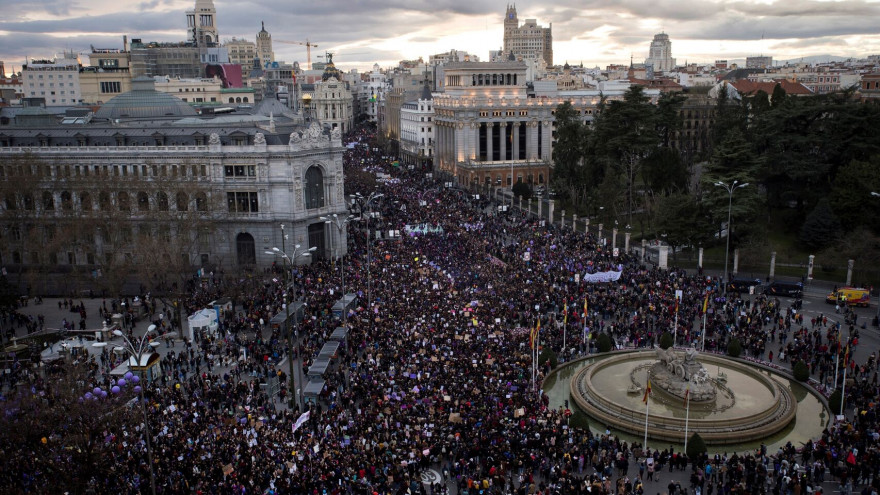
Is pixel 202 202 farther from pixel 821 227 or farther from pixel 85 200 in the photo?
pixel 821 227

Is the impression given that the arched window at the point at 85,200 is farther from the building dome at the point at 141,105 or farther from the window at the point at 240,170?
the building dome at the point at 141,105

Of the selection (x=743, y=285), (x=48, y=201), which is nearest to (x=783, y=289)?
(x=743, y=285)

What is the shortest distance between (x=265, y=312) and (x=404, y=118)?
301 ft

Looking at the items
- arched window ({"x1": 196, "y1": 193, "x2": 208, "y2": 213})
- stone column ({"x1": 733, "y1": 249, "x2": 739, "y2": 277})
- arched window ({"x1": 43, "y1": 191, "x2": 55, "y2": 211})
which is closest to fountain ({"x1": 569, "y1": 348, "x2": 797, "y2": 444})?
stone column ({"x1": 733, "y1": 249, "x2": 739, "y2": 277})

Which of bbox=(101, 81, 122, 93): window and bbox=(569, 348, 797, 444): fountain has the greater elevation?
bbox=(101, 81, 122, 93): window

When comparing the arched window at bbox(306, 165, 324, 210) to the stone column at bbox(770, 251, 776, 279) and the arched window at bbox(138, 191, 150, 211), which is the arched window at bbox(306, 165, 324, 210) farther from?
the stone column at bbox(770, 251, 776, 279)

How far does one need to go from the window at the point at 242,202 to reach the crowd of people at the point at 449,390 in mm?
5974

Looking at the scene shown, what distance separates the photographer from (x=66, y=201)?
53.2m

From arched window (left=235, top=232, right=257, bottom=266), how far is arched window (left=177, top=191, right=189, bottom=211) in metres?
5.14

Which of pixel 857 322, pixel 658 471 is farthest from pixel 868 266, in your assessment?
pixel 658 471

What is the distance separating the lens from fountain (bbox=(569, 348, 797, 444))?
27.3 m

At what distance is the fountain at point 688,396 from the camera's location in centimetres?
2731

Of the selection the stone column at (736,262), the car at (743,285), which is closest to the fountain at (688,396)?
the car at (743,285)

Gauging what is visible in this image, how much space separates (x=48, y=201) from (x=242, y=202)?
49.8ft
